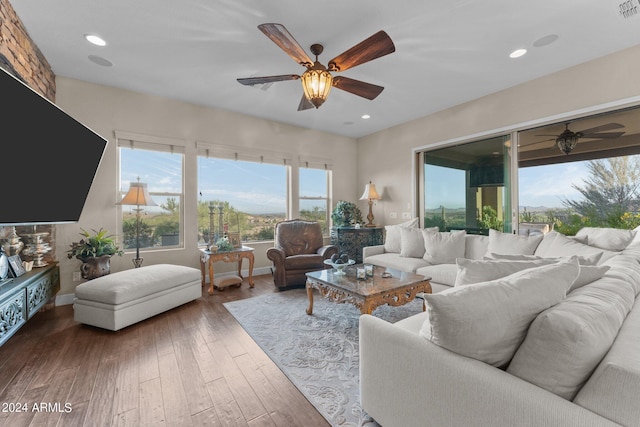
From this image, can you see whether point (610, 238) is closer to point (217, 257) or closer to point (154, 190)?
point (217, 257)

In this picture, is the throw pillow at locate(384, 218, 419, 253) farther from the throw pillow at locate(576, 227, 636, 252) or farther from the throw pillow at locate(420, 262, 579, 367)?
the throw pillow at locate(420, 262, 579, 367)

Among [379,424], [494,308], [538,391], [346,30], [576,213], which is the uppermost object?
[346,30]

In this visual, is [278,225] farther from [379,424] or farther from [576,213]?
[576,213]

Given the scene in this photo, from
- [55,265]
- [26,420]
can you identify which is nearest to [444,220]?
[26,420]

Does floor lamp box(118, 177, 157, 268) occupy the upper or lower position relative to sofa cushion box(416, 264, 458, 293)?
upper

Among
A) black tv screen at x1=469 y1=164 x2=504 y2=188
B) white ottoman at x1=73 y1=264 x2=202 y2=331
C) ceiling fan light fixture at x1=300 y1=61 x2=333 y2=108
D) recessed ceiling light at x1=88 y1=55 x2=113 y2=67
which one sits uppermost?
recessed ceiling light at x1=88 y1=55 x2=113 y2=67

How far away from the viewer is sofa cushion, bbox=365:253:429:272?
11.8ft

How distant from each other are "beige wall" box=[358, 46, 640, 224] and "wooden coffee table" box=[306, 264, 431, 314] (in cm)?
243

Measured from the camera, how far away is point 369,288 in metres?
2.46

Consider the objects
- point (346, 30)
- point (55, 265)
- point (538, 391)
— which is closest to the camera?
point (538, 391)

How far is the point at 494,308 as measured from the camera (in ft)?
3.31

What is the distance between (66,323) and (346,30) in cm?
403

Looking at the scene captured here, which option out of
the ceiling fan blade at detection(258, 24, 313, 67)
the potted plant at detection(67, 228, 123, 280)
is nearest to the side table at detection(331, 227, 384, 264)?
the ceiling fan blade at detection(258, 24, 313, 67)

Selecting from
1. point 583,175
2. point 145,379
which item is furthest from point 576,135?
point 145,379
